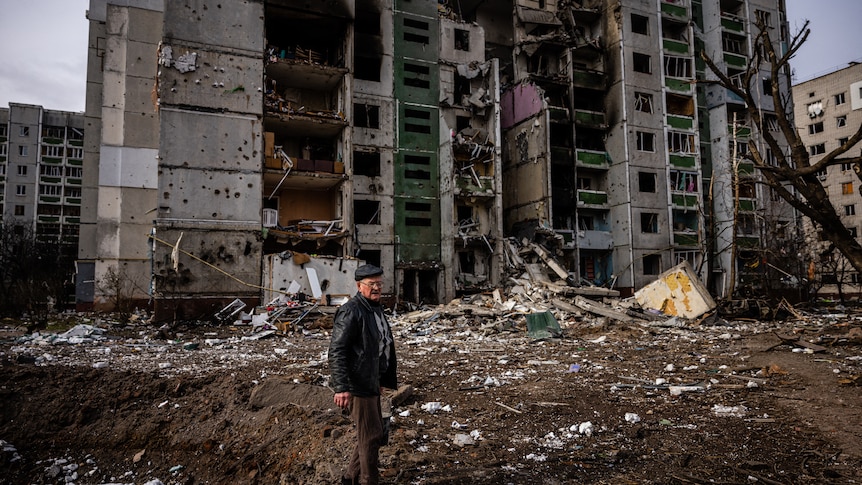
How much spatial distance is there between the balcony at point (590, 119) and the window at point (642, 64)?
13.1 ft

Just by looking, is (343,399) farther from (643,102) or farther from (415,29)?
(643,102)

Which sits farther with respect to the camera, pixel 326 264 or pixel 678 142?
pixel 678 142

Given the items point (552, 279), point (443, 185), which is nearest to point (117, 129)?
point (443, 185)

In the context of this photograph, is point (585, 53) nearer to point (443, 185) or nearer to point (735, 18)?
point (735, 18)

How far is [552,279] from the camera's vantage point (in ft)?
84.6

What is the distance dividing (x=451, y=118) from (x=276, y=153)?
997 centimetres

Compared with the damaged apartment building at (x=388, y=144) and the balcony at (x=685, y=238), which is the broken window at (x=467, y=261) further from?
the balcony at (x=685, y=238)

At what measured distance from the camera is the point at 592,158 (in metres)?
32.8

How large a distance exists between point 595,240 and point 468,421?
2790 centimetres

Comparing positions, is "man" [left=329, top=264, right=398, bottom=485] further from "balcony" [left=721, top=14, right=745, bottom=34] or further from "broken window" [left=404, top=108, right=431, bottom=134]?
"balcony" [left=721, top=14, right=745, bottom=34]

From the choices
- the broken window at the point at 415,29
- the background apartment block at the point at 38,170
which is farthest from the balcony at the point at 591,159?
the background apartment block at the point at 38,170

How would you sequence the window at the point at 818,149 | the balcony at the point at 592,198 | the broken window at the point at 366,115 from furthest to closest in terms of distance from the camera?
1. the window at the point at 818,149
2. the balcony at the point at 592,198
3. the broken window at the point at 366,115

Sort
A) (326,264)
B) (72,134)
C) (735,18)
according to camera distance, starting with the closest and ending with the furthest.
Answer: (326,264) < (735,18) < (72,134)

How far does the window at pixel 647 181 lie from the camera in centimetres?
3316
